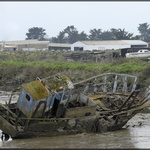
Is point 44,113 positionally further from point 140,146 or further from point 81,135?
point 140,146

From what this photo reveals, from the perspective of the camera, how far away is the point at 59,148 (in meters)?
15.0

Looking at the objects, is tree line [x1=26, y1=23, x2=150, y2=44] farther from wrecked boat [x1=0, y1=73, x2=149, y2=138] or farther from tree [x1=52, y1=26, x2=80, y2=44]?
wrecked boat [x1=0, y1=73, x2=149, y2=138]

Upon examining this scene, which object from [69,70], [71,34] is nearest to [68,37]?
[71,34]

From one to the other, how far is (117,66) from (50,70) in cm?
660

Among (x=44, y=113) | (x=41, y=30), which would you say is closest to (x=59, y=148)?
(x=44, y=113)

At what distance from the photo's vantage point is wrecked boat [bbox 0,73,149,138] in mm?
16672

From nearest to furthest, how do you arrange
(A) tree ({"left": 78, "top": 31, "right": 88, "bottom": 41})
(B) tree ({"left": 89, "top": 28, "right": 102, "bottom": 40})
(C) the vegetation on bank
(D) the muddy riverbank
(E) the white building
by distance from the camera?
(D) the muddy riverbank, (C) the vegetation on bank, (E) the white building, (A) tree ({"left": 78, "top": 31, "right": 88, "bottom": 41}), (B) tree ({"left": 89, "top": 28, "right": 102, "bottom": 40})

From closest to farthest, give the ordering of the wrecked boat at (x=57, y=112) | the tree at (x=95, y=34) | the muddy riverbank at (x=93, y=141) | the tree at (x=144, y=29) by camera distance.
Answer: the muddy riverbank at (x=93, y=141) < the wrecked boat at (x=57, y=112) < the tree at (x=95, y=34) < the tree at (x=144, y=29)

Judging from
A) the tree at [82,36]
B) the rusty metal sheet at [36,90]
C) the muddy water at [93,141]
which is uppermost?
the rusty metal sheet at [36,90]

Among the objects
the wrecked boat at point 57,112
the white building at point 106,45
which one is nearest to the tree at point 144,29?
the white building at point 106,45

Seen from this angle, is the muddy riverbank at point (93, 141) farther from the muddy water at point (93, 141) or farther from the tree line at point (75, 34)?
the tree line at point (75, 34)

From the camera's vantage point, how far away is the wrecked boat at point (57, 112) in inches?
656

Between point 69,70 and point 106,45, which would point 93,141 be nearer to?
→ point 69,70

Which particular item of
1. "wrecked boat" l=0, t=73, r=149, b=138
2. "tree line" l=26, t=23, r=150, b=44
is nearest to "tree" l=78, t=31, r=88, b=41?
"tree line" l=26, t=23, r=150, b=44
